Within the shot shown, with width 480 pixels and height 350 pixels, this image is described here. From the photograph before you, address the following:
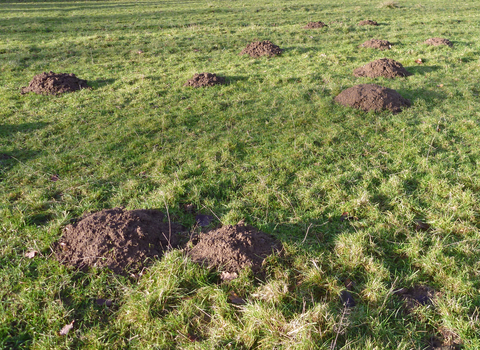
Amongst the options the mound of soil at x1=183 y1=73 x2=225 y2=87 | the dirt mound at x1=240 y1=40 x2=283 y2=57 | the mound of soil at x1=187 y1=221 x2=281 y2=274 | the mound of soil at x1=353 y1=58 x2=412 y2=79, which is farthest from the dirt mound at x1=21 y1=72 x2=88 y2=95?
the mound of soil at x1=353 y1=58 x2=412 y2=79

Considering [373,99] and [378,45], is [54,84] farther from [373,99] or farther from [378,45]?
[378,45]

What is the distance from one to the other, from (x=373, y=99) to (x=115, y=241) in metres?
7.06

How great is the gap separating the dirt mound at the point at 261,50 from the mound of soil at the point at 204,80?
4.24 m

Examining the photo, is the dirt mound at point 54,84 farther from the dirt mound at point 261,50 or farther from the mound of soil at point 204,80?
the dirt mound at point 261,50

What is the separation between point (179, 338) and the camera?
9.38 ft

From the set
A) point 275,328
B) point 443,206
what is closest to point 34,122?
point 275,328

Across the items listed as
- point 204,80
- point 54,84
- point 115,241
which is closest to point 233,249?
point 115,241

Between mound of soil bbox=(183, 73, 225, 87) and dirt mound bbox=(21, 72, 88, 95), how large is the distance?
3642 mm

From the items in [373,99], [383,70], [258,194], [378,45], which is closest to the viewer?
[258,194]

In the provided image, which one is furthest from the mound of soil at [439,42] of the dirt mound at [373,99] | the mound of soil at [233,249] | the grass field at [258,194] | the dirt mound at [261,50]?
the mound of soil at [233,249]

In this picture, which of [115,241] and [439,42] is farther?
[439,42]

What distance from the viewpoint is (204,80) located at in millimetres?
9703

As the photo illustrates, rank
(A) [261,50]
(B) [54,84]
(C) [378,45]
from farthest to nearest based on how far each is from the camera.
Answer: (C) [378,45] < (A) [261,50] < (B) [54,84]

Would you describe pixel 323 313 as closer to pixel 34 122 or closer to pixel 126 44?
pixel 34 122
